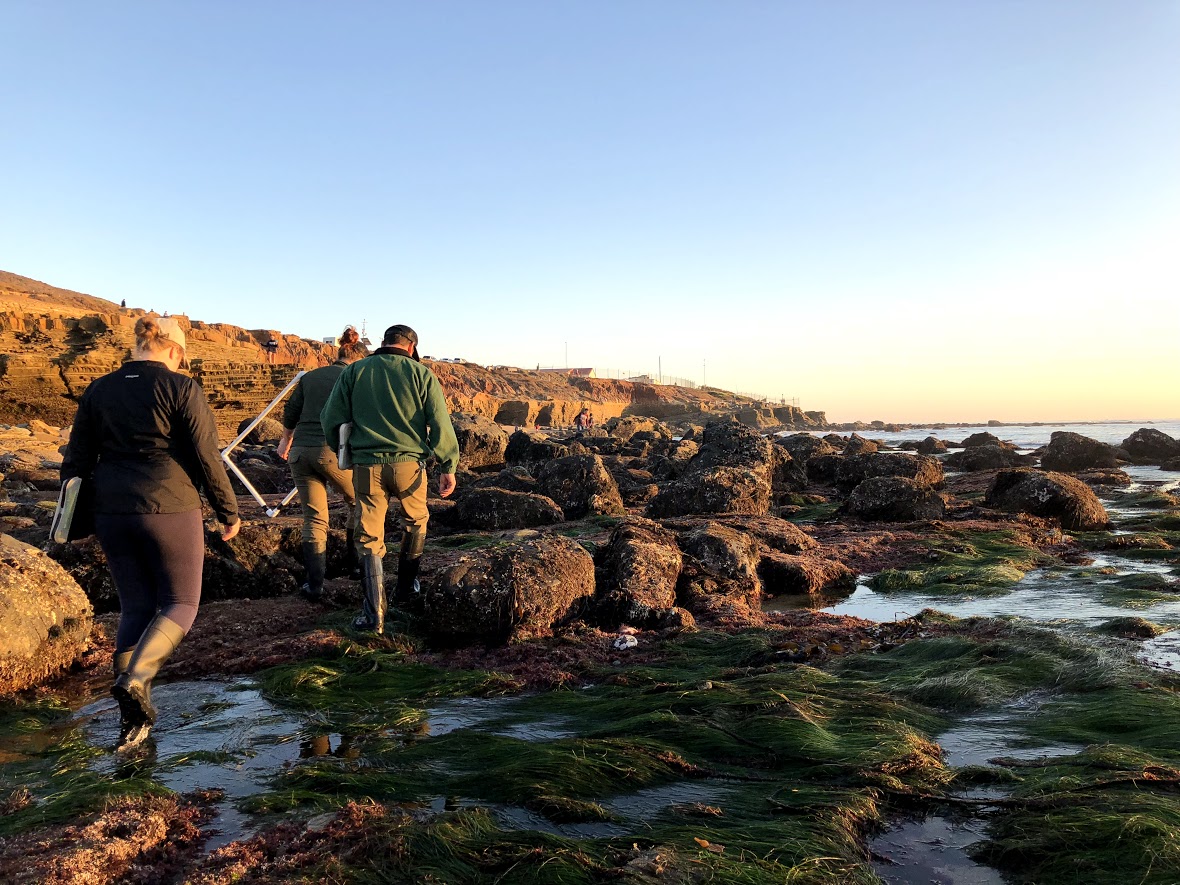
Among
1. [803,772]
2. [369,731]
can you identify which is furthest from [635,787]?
[369,731]

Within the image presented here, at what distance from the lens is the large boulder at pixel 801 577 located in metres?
7.36

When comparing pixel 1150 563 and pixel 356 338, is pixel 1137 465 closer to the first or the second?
pixel 1150 563

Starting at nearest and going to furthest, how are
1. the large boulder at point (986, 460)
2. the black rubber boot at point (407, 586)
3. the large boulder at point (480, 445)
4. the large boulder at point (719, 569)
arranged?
the black rubber boot at point (407, 586) → the large boulder at point (719, 569) → the large boulder at point (480, 445) → the large boulder at point (986, 460)

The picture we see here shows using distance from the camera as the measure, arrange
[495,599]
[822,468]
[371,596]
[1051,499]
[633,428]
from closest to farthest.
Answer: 1. [371,596]
2. [495,599]
3. [1051,499]
4. [822,468]
5. [633,428]

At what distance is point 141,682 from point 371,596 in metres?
1.98

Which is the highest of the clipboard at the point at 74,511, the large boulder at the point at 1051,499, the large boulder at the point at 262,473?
the clipboard at the point at 74,511

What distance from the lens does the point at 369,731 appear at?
11.9 feet

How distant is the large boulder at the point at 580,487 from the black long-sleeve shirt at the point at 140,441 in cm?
832

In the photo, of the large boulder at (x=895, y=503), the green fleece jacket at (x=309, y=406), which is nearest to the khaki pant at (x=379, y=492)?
the green fleece jacket at (x=309, y=406)

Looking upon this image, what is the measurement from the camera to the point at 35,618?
4418mm

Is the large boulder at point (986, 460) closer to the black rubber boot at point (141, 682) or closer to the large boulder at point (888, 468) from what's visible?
the large boulder at point (888, 468)

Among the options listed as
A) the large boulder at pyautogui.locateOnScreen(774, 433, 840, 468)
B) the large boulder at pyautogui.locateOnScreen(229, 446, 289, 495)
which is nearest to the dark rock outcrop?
the large boulder at pyautogui.locateOnScreen(229, 446, 289, 495)

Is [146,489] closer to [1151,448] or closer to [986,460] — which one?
[986,460]

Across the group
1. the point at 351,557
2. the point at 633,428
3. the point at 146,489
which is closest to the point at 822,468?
the point at 351,557
